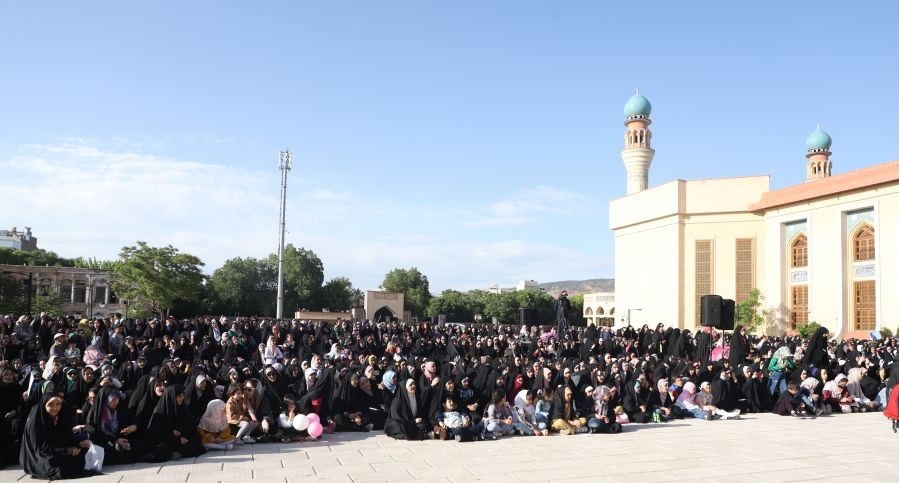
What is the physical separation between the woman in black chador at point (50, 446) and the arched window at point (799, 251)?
92.3 ft

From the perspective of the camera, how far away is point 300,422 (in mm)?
8016

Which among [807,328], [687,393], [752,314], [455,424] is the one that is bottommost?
[455,424]

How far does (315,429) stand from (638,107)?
39755mm

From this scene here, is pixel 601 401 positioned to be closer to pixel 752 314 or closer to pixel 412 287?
pixel 752 314

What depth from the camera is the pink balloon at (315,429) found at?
8.09 meters

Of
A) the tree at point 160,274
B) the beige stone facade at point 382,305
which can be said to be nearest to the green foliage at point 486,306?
the beige stone facade at point 382,305

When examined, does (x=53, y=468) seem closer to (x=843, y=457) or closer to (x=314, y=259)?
(x=843, y=457)

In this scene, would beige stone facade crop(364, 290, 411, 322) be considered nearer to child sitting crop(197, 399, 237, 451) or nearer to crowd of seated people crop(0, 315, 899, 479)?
crowd of seated people crop(0, 315, 899, 479)

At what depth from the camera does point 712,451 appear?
7.64m

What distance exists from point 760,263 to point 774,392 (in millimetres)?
20241

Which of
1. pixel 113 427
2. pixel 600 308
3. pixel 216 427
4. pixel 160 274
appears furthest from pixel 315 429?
pixel 600 308

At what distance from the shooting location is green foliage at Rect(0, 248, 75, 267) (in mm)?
54688

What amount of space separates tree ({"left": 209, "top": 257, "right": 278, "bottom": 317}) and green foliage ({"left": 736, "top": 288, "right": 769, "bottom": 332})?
29428 mm

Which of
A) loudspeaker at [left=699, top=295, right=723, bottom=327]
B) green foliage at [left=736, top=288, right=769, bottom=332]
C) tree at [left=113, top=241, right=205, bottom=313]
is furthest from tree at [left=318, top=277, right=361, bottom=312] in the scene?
loudspeaker at [left=699, top=295, right=723, bottom=327]
